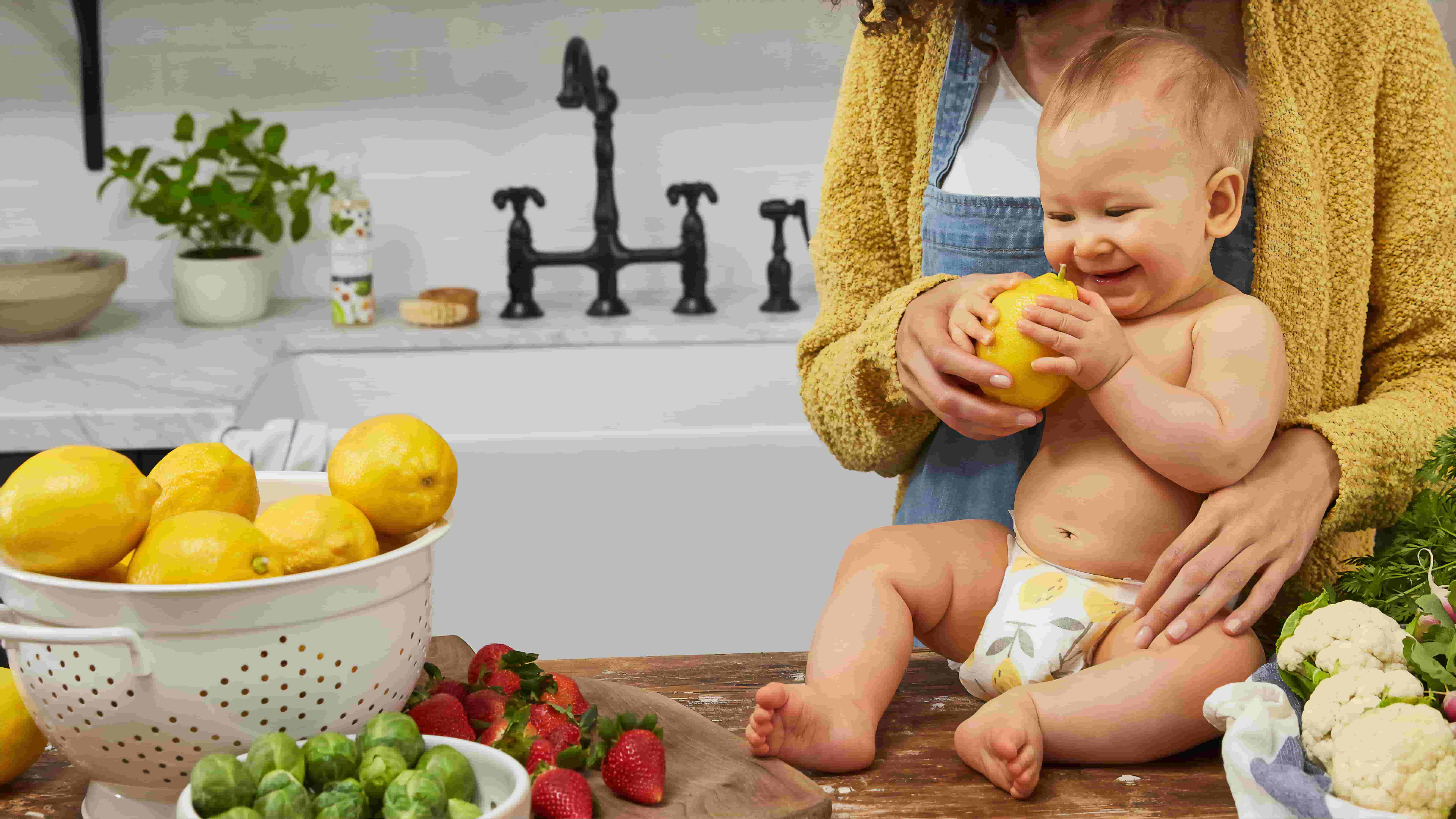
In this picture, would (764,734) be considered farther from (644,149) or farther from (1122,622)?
(644,149)

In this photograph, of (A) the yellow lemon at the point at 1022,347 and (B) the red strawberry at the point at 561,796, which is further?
(A) the yellow lemon at the point at 1022,347

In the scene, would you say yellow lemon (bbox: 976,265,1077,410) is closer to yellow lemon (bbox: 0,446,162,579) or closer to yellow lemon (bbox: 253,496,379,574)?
yellow lemon (bbox: 253,496,379,574)

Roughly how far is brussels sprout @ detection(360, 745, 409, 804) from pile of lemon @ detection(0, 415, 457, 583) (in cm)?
12

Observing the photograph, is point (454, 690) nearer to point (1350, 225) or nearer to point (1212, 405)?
point (1212, 405)

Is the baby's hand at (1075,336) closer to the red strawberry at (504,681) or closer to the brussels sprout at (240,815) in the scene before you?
the red strawberry at (504,681)

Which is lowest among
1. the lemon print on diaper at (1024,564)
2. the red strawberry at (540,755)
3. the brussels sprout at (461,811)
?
the red strawberry at (540,755)

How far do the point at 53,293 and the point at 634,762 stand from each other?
1.81 m

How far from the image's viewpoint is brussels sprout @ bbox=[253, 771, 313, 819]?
0.62m

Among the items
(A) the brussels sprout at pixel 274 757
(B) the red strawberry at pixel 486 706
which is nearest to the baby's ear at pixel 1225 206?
(B) the red strawberry at pixel 486 706

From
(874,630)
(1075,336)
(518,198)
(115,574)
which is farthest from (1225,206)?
(518,198)

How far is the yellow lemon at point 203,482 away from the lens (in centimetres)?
77

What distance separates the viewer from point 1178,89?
3.00 feet

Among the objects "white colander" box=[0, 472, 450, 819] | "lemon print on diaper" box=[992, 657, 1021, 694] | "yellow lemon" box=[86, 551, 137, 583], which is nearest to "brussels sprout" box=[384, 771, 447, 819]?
"white colander" box=[0, 472, 450, 819]

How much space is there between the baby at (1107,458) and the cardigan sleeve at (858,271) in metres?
0.12
